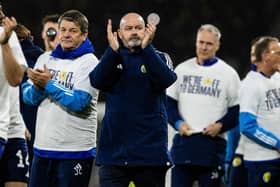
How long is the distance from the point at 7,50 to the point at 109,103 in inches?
36.0

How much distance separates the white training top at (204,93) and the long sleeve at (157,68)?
6.95 feet

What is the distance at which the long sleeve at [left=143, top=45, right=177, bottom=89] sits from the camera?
23.2ft

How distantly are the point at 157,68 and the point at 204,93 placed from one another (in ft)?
7.40

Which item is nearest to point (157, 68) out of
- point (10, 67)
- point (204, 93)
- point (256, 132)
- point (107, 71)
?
point (107, 71)

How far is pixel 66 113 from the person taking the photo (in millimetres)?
7441

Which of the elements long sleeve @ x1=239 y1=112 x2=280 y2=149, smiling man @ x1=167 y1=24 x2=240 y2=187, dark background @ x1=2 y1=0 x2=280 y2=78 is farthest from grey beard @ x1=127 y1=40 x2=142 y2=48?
dark background @ x1=2 y1=0 x2=280 y2=78

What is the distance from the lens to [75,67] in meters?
7.45

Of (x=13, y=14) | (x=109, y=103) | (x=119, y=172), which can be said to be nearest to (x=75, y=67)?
(x=109, y=103)

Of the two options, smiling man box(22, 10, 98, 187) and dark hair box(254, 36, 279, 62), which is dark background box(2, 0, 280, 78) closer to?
dark hair box(254, 36, 279, 62)

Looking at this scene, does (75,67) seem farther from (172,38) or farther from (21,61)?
(172,38)

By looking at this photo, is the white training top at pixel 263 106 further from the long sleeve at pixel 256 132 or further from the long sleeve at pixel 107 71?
the long sleeve at pixel 107 71

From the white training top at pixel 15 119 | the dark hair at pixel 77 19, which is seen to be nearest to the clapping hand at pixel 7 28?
the white training top at pixel 15 119

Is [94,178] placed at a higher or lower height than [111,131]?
lower

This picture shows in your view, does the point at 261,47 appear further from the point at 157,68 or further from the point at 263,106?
the point at 157,68
